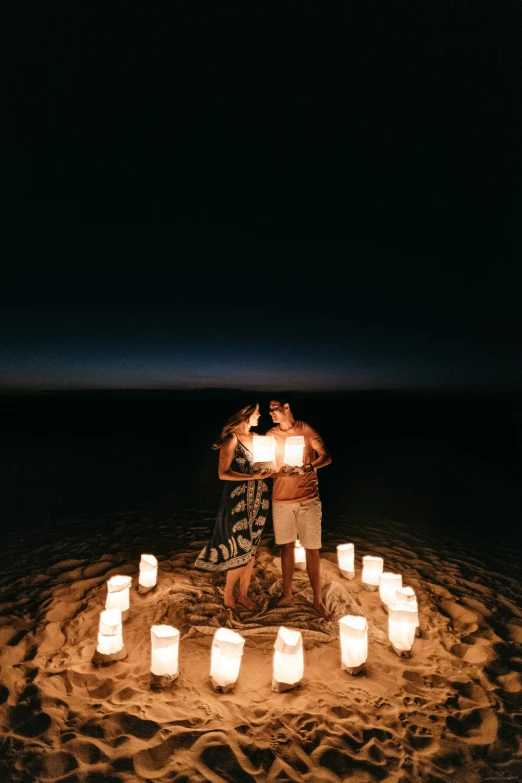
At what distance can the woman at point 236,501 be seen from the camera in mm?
3844

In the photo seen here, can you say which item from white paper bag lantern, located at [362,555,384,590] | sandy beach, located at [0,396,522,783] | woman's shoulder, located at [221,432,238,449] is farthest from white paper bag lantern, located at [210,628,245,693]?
white paper bag lantern, located at [362,555,384,590]

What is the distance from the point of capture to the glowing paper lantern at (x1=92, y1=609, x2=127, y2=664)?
3432mm

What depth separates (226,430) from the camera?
388 centimetres

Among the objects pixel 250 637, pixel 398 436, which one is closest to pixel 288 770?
pixel 250 637

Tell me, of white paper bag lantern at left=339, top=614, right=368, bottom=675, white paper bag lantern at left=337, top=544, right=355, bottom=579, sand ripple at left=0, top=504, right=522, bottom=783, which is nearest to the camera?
sand ripple at left=0, top=504, right=522, bottom=783

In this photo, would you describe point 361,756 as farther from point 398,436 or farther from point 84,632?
point 398,436

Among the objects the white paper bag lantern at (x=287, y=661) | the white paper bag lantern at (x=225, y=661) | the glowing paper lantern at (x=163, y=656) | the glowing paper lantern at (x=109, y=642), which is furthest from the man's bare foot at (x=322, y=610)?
the glowing paper lantern at (x=109, y=642)

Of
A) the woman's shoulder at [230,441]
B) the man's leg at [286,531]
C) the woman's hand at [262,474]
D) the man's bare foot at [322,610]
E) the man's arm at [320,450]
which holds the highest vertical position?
the woman's shoulder at [230,441]

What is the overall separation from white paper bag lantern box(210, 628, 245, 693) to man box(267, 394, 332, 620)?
3.82 ft

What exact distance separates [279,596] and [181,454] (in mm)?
13923

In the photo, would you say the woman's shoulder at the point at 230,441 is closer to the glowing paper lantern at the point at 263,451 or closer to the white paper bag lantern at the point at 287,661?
the glowing paper lantern at the point at 263,451

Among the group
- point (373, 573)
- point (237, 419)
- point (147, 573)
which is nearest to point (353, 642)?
point (373, 573)

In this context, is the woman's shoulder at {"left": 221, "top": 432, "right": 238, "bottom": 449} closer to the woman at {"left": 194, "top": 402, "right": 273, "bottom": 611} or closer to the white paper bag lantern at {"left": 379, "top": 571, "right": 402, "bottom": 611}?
the woman at {"left": 194, "top": 402, "right": 273, "bottom": 611}

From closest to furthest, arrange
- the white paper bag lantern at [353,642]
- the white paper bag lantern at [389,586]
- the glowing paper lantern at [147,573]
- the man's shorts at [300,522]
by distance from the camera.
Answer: the white paper bag lantern at [353,642] → the man's shorts at [300,522] → the white paper bag lantern at [389,586] → the glowing paper lantern at [147,573]
